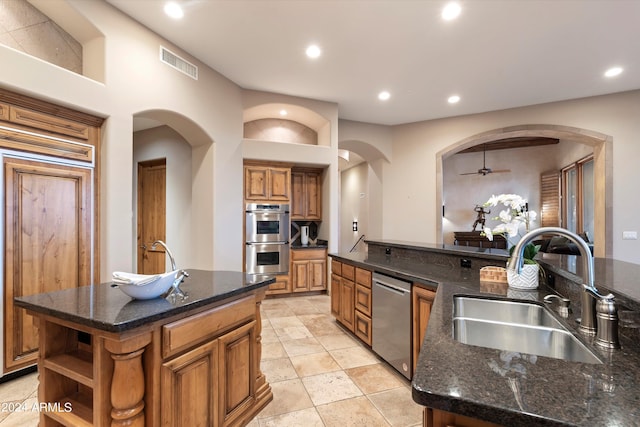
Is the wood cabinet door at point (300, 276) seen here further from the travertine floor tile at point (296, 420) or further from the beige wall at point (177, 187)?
the travertine floor tile at point (296, 420)

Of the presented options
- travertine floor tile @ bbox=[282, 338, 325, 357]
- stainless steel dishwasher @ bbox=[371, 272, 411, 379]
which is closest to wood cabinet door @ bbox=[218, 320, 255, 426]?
travertine floor tile @ bbox=[282, 338, 325, 357]

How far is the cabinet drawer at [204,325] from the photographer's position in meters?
1.38

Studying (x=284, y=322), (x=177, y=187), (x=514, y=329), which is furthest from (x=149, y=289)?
(x=177, y=187)

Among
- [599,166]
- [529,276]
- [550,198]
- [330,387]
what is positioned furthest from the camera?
[550,198]

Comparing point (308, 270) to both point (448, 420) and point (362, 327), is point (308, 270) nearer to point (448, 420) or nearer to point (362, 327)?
point (362, 327)

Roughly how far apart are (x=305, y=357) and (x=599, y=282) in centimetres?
237

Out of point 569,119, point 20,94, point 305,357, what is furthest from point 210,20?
point 569,119

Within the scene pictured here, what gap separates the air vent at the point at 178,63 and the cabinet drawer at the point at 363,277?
10.1 ft

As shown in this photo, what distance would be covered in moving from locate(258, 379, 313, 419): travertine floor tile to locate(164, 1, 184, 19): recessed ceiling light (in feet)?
11.5

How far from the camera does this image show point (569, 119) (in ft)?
15.9

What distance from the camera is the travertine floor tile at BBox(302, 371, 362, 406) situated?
221cm

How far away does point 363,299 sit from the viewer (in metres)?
3.00

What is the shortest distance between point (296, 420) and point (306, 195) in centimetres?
396

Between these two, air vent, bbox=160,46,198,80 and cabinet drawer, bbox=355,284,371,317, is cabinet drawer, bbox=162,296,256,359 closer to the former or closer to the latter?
cabinet drawer, bbox=355,284,371,317
